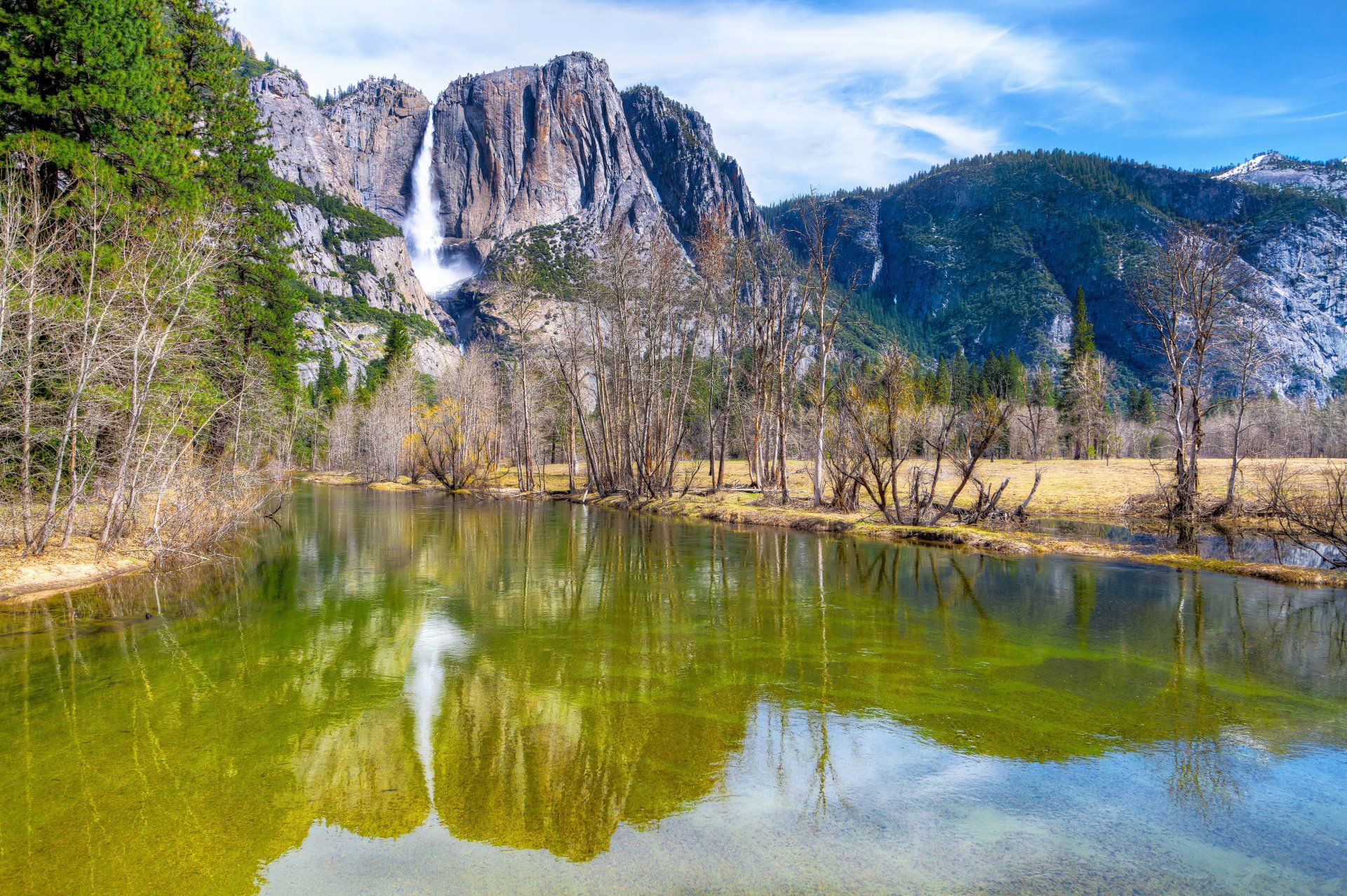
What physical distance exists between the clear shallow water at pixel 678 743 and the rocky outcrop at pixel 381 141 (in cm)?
18098

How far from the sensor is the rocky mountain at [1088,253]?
485 feet

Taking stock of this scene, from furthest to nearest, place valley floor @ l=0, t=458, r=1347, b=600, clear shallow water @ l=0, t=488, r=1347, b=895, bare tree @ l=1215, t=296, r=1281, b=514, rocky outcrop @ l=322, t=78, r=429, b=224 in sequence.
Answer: rocky outcrop @ l=322, t=78, r=429, b=224 < bare tree @ l=1215, t=296, r=1281, b=514 < valley floor @ l=0, t=458, r=1347, b=600 < clear shallow water @ l=0, t=488, r=1347, b=895

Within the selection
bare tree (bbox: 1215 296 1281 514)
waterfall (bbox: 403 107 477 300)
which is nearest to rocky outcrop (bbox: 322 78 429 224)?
waterfall (bbox: 403 107 477 300)

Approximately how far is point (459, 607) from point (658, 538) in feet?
36.9

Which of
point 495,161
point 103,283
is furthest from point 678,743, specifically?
point 495,161

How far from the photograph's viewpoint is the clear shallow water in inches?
190

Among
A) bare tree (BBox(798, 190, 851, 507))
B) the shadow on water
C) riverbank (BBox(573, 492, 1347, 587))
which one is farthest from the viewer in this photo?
bare tree (BBox(798, 190, 851, 507))

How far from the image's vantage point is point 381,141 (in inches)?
6865

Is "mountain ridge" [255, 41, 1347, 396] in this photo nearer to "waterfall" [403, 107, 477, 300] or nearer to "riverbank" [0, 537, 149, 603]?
"waterfall" [403, 107, 477, 300]

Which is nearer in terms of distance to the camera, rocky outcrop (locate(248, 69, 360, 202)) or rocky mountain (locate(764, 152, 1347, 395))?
rocky outcrop (locate(248, 69, 360, 202))

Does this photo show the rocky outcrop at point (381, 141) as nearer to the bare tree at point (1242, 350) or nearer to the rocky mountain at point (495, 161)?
the rocky mountain at point (495, 161)

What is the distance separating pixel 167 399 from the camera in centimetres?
1678

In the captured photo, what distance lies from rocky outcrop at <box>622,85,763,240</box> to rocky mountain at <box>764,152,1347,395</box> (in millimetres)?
20938

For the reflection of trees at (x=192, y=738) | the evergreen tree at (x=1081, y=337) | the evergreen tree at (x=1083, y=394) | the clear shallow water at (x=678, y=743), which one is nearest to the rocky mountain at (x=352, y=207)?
the evergreen tree at (x=1083, y=394)
